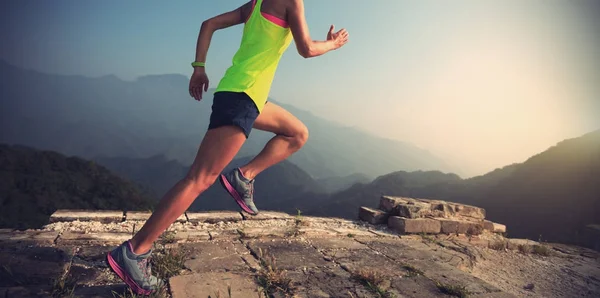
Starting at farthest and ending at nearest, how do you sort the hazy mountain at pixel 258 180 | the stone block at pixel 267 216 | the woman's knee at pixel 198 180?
the hazy mountain at pixel 258 180 → the stone block at pixel 267 216 → the woman's knee at pixel 198 180

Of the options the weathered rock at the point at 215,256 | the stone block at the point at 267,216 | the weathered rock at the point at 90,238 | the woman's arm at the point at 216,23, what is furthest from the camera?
the stone block at the point at 267,216

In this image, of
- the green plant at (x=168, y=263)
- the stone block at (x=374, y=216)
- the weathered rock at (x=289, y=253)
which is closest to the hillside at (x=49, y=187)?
the stone block at (x=374, y=216)

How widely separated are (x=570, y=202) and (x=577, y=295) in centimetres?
4166

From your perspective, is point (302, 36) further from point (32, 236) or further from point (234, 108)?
point (32, 236)

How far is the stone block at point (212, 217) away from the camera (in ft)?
13.2

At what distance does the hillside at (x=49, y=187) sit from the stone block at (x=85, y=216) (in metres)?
16.8

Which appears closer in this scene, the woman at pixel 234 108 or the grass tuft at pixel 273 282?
the woman at pixel 234 108

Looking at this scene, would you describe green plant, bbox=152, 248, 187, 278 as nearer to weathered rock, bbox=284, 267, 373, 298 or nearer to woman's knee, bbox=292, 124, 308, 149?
weathered rock, bbox=284, 267, 373, 298

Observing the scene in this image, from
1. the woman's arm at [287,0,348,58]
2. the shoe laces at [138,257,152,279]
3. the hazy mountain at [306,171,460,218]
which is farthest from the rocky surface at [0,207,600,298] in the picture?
the hazy mountain at [306,171,460,218]

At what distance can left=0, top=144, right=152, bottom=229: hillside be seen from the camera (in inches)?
828

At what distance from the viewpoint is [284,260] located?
2926 mm

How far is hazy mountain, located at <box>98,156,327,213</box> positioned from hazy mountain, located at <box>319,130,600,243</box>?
20.1 meters

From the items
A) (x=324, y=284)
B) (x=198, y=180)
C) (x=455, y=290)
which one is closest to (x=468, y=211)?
(x=455, y=290)

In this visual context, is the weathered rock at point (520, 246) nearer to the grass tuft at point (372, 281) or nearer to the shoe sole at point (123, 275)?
the grass tuft at point (372, 281)
